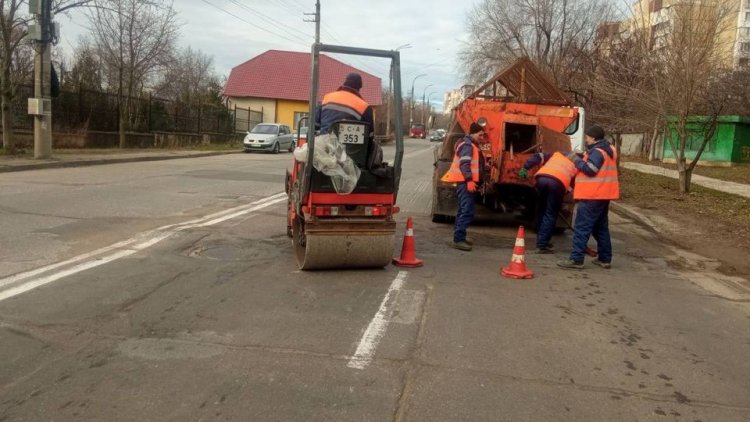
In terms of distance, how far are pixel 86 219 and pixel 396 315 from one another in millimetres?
5967

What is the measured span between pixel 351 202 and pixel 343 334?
202cm

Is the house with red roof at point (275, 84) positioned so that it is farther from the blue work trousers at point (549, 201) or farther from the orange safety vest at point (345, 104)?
the orange safety vest at point (345, 104)

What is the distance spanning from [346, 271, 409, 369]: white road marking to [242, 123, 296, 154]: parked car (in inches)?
1033

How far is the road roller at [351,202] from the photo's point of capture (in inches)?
252

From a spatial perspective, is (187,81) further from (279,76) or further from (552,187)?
(552,187)

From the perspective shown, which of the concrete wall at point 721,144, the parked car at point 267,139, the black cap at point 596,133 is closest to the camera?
the black cap at point 596,133

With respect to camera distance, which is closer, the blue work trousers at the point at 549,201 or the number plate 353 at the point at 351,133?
the number plate 353 at the point at 351,133

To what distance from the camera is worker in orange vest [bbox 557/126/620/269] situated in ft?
24.4

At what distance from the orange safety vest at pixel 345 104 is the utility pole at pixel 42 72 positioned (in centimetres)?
→ 1462

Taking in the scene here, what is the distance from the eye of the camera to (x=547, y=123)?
10.2m

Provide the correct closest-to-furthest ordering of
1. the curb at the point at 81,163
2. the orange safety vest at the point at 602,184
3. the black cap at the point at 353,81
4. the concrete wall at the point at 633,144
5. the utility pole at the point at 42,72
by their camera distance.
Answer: the black cap at the point at 353,81 < the orange safety vest at the point at 602,184 < the curb at the point at 81,163 < the utility pole at the point at 42,72 < the concrete wall at the point at 633,144

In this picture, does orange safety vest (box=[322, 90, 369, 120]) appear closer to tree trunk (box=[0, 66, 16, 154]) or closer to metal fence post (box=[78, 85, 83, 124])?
tree trunk (box=[0, 66, 16, 154])

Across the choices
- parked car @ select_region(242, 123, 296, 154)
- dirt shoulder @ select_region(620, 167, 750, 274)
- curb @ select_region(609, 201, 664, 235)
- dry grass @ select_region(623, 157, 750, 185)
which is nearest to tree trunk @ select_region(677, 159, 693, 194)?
dirt shoulder @ select_region(620, 167, 750, 274)

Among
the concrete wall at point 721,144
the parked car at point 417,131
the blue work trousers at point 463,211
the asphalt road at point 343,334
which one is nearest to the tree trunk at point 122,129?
the asphalt road at point 343,334
